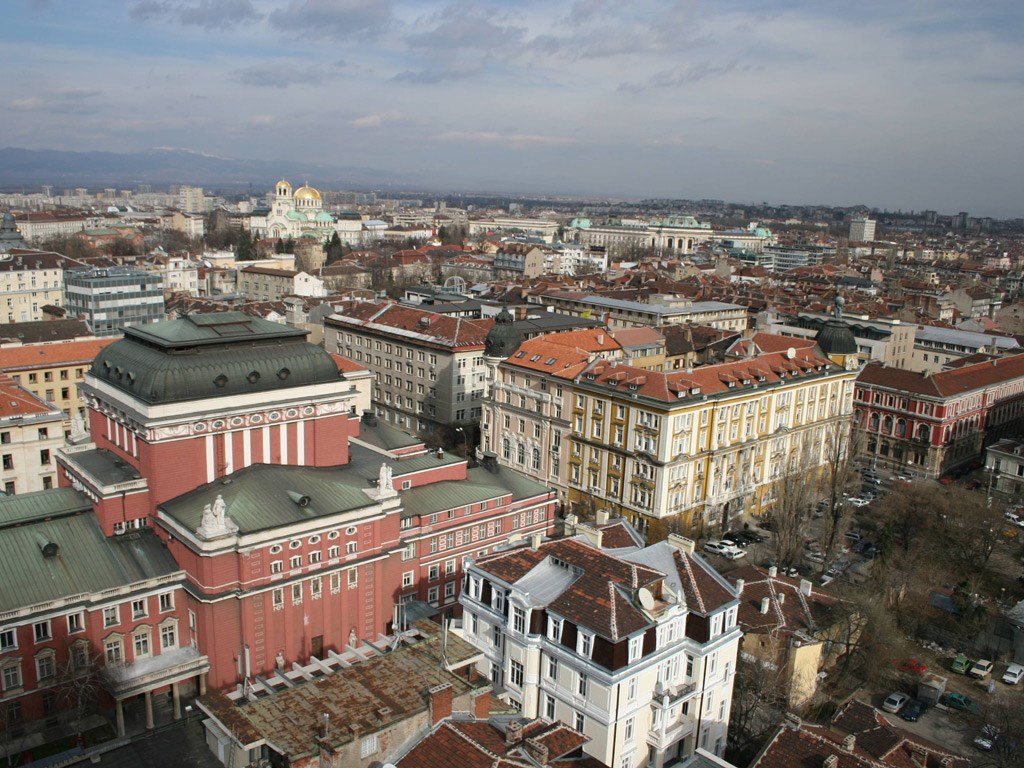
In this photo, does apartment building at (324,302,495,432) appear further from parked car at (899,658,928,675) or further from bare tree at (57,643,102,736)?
bare tree at (57,643,102,736)

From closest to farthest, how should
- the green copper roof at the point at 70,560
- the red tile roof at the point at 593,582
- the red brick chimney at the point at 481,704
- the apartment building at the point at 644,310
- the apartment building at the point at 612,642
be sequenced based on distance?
the red tile roof at the point at 593,582 → the apartment building at the point at 612,642 → the red brick chimney at the point at 481,704 → the green copper roof at the point at 70,560 → the apartment building at the point at 644,310

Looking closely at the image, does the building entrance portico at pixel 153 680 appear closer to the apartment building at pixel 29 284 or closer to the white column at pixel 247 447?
the white column at pixel 247 447

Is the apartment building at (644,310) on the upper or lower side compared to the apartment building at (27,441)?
upper

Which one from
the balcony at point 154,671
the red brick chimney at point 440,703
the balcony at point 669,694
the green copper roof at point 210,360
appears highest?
the green copper roof at point 210,360

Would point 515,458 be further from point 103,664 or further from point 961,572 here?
point 103,664

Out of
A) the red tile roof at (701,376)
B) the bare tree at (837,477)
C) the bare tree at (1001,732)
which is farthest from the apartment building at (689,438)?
the bare tree at (1001,732)
